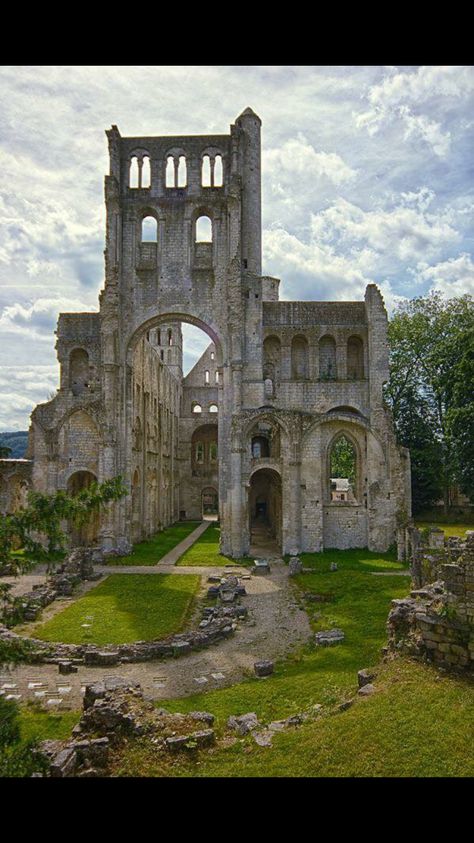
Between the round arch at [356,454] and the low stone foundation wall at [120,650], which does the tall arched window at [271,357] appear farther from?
the low stone foundation wall at [120,650]

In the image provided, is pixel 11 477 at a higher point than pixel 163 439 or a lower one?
lower

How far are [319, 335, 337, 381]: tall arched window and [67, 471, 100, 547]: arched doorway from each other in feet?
49.0

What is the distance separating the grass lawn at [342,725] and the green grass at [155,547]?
16.8 metres

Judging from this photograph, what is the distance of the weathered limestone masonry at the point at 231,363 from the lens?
1208 inches

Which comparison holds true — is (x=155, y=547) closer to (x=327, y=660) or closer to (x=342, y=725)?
(x=327, y=660)

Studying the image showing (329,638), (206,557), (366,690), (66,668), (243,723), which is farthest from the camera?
(206,557)

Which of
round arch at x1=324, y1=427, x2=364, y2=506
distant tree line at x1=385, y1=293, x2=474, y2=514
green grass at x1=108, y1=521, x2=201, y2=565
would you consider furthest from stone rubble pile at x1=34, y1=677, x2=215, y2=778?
distant tree line at x1=385, y1=293, x2=474, y2=514

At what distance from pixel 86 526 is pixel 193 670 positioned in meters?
22.3

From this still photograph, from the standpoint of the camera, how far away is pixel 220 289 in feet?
105

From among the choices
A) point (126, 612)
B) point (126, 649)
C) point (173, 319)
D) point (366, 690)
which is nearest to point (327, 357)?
point (173, 319)

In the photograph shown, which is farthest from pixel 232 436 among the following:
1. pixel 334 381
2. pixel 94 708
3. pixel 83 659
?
pixel 94 708

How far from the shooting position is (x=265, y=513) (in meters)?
48.7

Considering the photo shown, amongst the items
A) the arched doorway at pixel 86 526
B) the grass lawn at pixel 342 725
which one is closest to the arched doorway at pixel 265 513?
the arched doorway at pixel 86 526

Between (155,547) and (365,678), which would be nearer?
(365,678)
